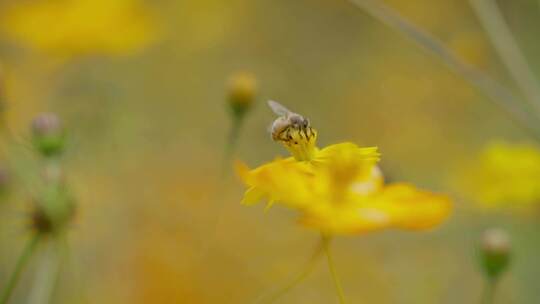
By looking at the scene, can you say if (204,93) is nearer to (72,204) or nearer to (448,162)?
(448,162)

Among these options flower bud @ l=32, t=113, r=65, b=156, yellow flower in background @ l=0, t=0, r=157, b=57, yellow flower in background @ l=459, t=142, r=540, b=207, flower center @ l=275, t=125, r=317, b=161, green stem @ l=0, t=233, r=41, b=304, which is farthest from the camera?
yellow flower in background @ l=0, t=0, r=157, b=57

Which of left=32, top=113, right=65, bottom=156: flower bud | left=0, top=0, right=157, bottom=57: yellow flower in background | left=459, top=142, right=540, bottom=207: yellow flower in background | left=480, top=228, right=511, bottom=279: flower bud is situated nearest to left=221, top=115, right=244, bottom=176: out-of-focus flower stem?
left=32, top=113, right=65, bottom=156: flower bud

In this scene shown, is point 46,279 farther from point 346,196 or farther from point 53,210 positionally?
point 346,196

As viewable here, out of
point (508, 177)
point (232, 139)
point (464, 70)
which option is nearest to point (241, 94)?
point (232, 139)

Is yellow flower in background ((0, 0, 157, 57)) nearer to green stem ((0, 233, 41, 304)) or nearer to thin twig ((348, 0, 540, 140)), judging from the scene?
thin twig ((348, 0, 540, 140))

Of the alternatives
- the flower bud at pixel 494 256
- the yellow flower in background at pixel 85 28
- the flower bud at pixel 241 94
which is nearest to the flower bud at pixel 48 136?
the flower bud at pixel 241 94
